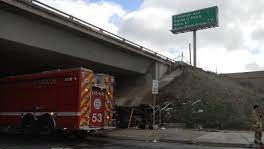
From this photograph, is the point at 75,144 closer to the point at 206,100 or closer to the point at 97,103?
the point at 97,103

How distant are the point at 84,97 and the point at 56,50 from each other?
6.63m

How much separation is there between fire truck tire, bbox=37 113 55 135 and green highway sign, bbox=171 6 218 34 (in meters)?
30.2

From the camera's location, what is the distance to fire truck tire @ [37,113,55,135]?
20638 mm

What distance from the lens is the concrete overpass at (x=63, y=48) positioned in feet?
75.6

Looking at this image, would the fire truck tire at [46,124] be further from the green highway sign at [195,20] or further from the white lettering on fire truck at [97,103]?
the green highway sign at [195,20]

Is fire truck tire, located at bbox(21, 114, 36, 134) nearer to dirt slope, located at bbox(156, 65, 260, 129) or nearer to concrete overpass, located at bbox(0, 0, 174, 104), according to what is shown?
concrete overpass, located at bbox(0, 0, 174, 104)

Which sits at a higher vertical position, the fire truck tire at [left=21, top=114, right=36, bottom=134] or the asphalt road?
the fire truck tire at [left=21, top=114, right=36, bottom=134]

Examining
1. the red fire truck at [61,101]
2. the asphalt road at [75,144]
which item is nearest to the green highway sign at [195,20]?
the asphalt road at [75,144]

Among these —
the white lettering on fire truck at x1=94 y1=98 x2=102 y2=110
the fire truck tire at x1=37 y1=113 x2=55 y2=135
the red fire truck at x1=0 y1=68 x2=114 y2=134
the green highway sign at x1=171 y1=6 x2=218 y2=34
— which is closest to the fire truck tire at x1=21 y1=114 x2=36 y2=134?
the red fire truck at x1=0 y1=68 x2=114 y2=134

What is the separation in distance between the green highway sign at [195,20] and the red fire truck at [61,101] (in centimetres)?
2808

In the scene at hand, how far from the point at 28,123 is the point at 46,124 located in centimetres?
153

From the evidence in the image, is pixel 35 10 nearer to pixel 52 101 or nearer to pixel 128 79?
pixel 52 101

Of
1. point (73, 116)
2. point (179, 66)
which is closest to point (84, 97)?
point (73, 116)

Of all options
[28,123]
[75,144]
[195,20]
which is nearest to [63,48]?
[28,123]
